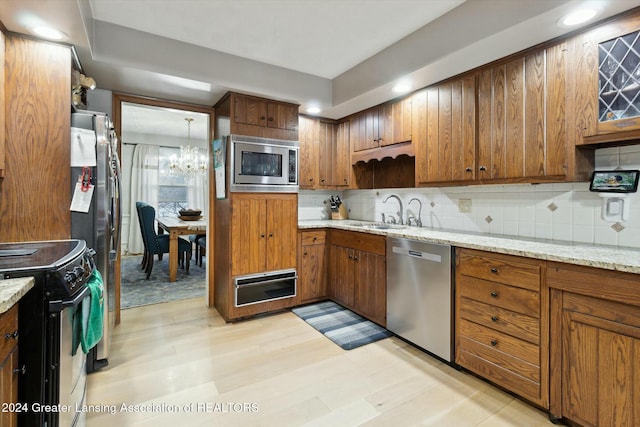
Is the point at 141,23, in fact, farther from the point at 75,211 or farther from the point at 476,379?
the point at 476,379

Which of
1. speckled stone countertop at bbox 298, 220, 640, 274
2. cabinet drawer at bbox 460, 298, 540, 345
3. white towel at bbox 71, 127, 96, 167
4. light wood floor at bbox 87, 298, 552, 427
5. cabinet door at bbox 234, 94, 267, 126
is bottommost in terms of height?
light wood floor at bbox 87, 298, 552, 427

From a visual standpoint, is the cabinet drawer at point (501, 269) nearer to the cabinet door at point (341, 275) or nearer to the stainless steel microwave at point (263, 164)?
the cabinet door at point (341, 275)

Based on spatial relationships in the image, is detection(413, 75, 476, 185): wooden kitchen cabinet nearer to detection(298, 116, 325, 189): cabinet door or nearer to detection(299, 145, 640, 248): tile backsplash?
detection(299, 145, 640, 248): tile backsplash

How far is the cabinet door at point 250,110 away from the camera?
2.98 metres

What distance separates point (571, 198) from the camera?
6.97 feet

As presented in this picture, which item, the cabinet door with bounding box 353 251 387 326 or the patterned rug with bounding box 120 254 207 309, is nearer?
the cabinet door with bounding box 353 251 387 326

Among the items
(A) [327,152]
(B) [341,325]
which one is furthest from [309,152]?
(B) [341,325]

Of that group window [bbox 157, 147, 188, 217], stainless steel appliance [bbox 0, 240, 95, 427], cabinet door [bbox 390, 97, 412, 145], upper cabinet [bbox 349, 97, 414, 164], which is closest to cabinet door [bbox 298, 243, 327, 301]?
upper cabinet [bbox 349, 97, 414, 164]

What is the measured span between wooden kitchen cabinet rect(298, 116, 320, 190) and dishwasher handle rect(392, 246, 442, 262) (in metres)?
1.47

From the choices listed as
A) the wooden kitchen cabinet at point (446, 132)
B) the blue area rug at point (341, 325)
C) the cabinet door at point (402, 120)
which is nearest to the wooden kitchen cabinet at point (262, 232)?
the blue area rug at point (341, 325)

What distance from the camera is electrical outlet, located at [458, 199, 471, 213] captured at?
2766 millimetres

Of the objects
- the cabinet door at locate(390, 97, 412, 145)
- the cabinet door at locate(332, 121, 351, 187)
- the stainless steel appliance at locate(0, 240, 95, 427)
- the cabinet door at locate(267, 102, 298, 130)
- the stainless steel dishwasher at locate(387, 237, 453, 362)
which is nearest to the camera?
the stainless steel appliance at locate(0, 240, 95, 427)

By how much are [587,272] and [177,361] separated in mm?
2669

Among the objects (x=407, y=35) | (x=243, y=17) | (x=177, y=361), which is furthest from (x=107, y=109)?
(x=407, y=35)
